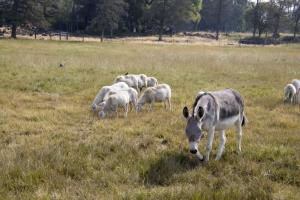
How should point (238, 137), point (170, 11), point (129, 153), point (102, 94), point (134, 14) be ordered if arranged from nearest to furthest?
point (129, 153) → point (238, 137) → point (102, 94) → point (170, 11) → point (134, 14)

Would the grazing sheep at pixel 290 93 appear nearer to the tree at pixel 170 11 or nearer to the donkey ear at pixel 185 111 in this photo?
the donkey ear at pixel 185 111

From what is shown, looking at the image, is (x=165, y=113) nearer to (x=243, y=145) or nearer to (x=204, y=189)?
(x=243, y=145)

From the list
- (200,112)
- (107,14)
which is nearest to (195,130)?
(200,112)

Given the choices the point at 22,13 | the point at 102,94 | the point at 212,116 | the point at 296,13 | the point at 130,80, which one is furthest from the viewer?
the point at 296,13

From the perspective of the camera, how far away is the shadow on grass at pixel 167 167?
24.0 feet

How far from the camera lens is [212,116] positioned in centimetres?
784

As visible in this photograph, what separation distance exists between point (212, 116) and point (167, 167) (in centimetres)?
130

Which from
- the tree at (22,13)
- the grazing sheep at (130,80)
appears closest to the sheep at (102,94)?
the grazing sheep at (130,80)

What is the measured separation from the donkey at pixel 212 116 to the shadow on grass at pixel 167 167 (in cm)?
29

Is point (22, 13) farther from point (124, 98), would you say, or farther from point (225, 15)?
point (225, 15)

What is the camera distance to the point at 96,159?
8156 millimetres

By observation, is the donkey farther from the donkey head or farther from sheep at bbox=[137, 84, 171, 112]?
sheep at bbox=[137, 84, 171, 112]

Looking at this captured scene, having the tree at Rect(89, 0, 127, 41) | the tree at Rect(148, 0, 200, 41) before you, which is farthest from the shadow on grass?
the tree at Rect(148, 0, 200, 41)

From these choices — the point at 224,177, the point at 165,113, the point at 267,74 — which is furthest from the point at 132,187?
the point at 267,74
